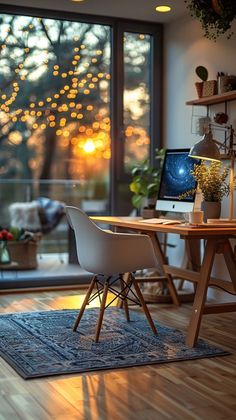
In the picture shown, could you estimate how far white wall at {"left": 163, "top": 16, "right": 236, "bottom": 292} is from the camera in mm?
5375

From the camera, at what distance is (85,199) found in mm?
6324

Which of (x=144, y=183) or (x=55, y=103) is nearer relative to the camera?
(x=144, y=183)

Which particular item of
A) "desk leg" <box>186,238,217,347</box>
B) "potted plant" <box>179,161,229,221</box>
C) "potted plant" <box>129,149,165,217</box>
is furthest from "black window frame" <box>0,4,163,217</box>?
"desk leg" <box>186,238,217,347</box>

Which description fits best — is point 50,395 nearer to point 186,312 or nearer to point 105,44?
point 186,312

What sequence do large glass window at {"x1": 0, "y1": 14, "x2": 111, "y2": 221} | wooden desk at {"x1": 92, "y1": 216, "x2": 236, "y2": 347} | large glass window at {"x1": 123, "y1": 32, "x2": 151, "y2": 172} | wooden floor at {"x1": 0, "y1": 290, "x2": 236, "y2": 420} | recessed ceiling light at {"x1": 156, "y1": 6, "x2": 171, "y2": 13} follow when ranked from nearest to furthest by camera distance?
wooden floor at {"x1": 0, "y1": 290, "x2": 236, "y2": 420}, wooden desk at {"x1": 92, "y1": 216, "x2": 236, "y2": 347}, recessed ceiling light at {"x1": 156, "y1": 6, "x2": 171, "y2": 13}, large glass window at {"x1": 0, "y1": 14, "x2": 111, "y2": 221}, large glass window at {"x1": 123, "y1": 32, "x2": 151, "y2": 172}

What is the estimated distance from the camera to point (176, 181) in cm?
486

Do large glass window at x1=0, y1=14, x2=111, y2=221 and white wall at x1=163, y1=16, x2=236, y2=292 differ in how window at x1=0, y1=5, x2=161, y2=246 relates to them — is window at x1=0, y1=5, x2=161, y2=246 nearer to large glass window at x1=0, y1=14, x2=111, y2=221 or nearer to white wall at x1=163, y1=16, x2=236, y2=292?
large glass window at x1=0, y1=14, x2=111, y2=221

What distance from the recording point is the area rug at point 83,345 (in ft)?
11.7

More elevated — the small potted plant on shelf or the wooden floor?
the small potted plant on shelf

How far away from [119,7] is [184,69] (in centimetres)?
79

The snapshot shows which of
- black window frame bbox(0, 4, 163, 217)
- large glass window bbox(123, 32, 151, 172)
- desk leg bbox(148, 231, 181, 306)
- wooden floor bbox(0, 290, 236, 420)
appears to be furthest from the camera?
large glass window bbox(123, 32, 151, 172)

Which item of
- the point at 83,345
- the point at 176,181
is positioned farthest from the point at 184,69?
the point at 83,345

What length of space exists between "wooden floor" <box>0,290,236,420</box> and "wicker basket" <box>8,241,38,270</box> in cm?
261

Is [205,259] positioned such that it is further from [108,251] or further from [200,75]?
[200,75]
